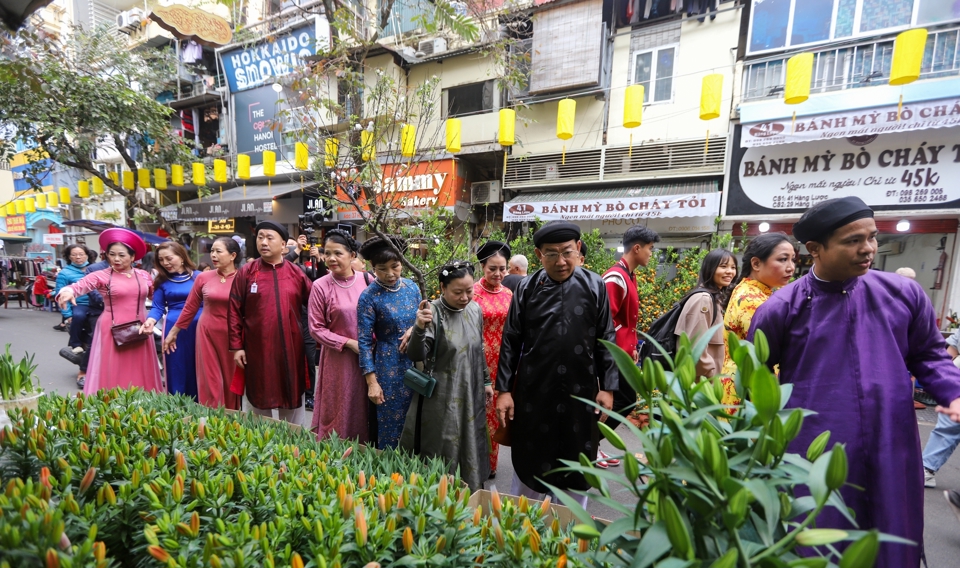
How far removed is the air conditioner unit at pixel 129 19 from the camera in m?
14.2

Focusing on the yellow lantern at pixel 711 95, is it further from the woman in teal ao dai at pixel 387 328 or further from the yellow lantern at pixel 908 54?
the woman in teal ao dai at pixel 387 328

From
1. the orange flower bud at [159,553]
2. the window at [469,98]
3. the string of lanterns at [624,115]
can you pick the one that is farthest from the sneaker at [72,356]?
the window at [469,98]

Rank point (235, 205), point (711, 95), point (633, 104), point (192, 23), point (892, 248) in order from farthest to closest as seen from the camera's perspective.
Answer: point (235, 205) < point (192, 23) < point (892, 248) < point (633, 104) < point (711, 95)

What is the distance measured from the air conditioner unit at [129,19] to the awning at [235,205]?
273 inches

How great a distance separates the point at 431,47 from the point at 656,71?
566 centimetres

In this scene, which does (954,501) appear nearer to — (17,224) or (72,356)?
(72,356)

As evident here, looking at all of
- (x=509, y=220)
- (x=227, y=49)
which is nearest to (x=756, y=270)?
(x=509, y=220)

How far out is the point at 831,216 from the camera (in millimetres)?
1570

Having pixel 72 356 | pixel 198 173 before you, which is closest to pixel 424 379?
pixel 72 356

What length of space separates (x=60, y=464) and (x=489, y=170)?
1078 centimetres

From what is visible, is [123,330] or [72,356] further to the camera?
[72,356]

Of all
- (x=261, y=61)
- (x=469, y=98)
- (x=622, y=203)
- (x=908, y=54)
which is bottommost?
(x=622, y=203)

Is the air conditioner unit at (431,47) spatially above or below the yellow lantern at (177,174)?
above

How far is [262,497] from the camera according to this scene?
1.22 meters
